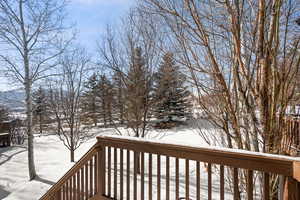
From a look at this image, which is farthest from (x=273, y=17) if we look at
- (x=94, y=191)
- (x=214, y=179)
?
(x=214, y=179)

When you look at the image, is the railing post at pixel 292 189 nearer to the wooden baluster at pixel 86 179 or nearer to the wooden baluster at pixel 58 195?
the wooden baluster at pixel 86 179

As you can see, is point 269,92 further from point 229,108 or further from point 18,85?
point 18,85

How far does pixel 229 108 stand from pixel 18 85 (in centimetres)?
959

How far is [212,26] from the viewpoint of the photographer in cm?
281

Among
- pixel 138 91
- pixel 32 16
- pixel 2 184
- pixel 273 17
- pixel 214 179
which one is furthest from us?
pixel 32 16

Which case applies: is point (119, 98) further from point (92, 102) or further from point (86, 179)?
point (92, 102)

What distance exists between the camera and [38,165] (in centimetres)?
989

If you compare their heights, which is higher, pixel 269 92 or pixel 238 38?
pixel 238 38

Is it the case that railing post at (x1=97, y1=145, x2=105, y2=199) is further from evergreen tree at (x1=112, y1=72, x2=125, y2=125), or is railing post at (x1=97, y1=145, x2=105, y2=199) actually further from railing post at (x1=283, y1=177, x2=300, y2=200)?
evergreen tree at (x1=112, y1=72, x2=125, y2=125)

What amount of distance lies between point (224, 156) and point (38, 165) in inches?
421

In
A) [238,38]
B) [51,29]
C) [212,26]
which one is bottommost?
[238,38]

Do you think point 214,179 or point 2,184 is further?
point 2,184

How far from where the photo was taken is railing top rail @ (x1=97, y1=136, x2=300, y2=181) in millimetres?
1352

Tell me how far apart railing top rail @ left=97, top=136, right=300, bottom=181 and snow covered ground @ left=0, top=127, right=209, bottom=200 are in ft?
5.32
